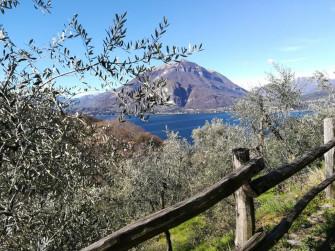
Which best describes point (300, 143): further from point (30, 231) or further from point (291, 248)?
point (30, 231)

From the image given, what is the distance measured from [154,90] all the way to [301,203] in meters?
3.96

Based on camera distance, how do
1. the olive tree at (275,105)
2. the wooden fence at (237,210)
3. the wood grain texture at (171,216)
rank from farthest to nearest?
the olive tree at (275,105) < the wooden fence at (237,210) < the wood grain texture at (171,216)

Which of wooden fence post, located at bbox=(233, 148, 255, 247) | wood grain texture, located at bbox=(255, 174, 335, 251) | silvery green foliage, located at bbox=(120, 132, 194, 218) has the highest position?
wooden fence post, located at bbox=(233, 148, 255, 247)

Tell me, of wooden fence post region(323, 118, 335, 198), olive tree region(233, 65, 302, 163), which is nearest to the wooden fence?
wooden fence post region(323, 118, 335, 198)

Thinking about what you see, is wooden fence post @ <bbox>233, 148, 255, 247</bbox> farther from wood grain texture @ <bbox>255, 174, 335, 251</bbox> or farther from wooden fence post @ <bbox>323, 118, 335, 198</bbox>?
wooden fence post @ <bbox>323, 118, 335, 198</bbox>

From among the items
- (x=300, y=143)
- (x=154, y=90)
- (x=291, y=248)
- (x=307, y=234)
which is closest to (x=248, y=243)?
(x=291, y=248)

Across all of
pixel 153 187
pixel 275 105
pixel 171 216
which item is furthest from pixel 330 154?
pixel 153 187

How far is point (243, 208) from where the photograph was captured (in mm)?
3936

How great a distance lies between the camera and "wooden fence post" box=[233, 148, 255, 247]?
390 centimetres

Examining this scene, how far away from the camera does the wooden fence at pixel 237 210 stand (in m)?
2.31

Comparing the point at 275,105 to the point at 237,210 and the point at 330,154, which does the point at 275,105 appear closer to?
the point at 330,154

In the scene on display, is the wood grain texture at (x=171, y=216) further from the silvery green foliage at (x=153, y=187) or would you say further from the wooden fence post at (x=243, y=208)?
the silvery green foliage at (x=153, y=187)

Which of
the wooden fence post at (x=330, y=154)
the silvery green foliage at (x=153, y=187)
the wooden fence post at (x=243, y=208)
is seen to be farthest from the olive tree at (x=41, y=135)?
the silvery green foliage at (x=153, y=187)

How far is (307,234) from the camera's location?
5.90 metres
